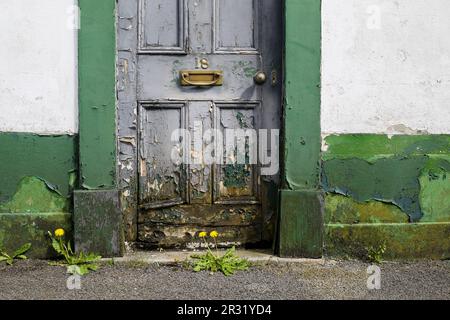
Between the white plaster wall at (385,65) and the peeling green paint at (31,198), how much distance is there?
1.77 meters

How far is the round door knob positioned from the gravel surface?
1.16 meters

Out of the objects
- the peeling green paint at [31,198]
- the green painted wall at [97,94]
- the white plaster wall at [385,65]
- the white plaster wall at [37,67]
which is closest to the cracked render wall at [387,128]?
the white plaster wall at [385,65]

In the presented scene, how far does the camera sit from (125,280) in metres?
3.15

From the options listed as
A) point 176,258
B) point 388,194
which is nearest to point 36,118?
point 176,258

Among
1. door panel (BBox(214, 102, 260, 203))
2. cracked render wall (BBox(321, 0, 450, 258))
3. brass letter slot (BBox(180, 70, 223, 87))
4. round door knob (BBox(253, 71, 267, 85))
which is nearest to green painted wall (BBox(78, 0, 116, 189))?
brass letter slot (BBox(180, 70, 223, 87))

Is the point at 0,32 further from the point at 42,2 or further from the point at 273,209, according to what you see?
the point at 273,209

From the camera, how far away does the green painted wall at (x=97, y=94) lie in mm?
3418

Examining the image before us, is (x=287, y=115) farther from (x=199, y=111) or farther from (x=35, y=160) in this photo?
(x=35, y=160)

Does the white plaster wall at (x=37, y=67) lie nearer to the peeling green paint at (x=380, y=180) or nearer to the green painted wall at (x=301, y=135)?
the green painted wall at (x=301, y=135)

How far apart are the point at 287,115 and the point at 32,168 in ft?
5.28

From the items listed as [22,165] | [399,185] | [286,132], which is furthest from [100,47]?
[399,185]

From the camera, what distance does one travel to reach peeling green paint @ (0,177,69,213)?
3.46 m

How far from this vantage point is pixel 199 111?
143 inches
